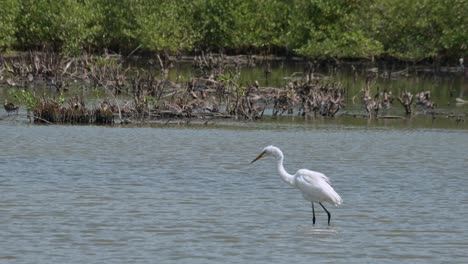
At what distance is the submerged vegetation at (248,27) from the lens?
52875 mm

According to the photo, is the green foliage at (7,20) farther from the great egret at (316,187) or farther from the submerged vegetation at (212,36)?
the great egret at (316,187)

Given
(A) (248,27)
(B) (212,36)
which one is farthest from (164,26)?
(B) (212,36)

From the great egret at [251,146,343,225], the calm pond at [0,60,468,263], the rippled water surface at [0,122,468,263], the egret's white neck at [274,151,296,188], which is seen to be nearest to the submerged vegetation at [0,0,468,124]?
the calm pond at [0,60,468,263]

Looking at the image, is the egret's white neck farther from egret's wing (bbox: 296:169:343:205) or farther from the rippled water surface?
the rippled water surface

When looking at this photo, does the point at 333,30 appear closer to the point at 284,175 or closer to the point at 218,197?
the point at 218,197

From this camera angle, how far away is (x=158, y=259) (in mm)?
10750

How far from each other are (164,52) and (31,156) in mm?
40776

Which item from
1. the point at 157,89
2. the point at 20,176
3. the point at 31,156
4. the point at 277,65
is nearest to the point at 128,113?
the point at 157,89

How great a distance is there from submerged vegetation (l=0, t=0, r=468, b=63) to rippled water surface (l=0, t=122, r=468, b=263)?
27.7m

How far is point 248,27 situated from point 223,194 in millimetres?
47148

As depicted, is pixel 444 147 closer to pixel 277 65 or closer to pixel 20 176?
pixel 20 176

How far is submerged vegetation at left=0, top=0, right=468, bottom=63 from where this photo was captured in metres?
52.9

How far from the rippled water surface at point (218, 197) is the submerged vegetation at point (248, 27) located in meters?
27.7

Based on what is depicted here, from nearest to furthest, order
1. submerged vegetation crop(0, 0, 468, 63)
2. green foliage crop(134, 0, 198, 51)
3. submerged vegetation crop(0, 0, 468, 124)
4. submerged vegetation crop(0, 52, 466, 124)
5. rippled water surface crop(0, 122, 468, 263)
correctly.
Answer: rippled water surface crop(0, 122, 468, 263), submerged vegetation crop(0, 52, 466, 124), submerged vegetation crop(0, 0, 468, 124), submerged vegetation crop(0, 0, 468, 63), green foliage crop(134, 0, 198, 51)
